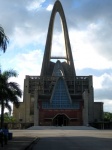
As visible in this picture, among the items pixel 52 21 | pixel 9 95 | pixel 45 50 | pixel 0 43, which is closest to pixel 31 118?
pixel 45 50

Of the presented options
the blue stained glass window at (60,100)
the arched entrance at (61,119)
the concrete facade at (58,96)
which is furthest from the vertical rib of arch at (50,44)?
the arched entrance at (61,119)

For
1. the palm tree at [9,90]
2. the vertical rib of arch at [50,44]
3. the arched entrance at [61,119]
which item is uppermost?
the vertical rib of arch at [50,44]

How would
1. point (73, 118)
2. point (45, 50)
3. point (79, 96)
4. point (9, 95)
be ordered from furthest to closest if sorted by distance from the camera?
point (45, 50) → point (79, 96) → point (73, 118) → point (9, 95)

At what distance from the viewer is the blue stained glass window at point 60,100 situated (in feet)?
404

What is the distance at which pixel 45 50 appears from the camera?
163m

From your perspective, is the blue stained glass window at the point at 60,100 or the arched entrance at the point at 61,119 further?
the blue stained glass window at the point at 60,100

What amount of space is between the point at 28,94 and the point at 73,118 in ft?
89.4

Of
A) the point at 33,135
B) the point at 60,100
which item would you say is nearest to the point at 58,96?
the point at 60,100

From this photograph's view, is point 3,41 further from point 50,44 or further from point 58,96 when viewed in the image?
point 50,44

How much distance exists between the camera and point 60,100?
125 meters

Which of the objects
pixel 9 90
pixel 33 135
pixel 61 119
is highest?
pixel 9 90

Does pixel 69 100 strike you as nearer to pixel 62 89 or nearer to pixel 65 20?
pixel 62 89

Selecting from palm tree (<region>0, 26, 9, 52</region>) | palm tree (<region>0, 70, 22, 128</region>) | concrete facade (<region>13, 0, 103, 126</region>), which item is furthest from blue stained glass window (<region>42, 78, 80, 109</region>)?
palm tree (<region>0, 26, 9, 52</region>)

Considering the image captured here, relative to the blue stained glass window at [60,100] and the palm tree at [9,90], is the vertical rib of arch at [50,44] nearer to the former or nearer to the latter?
the blue stained glass window at [60,100]
